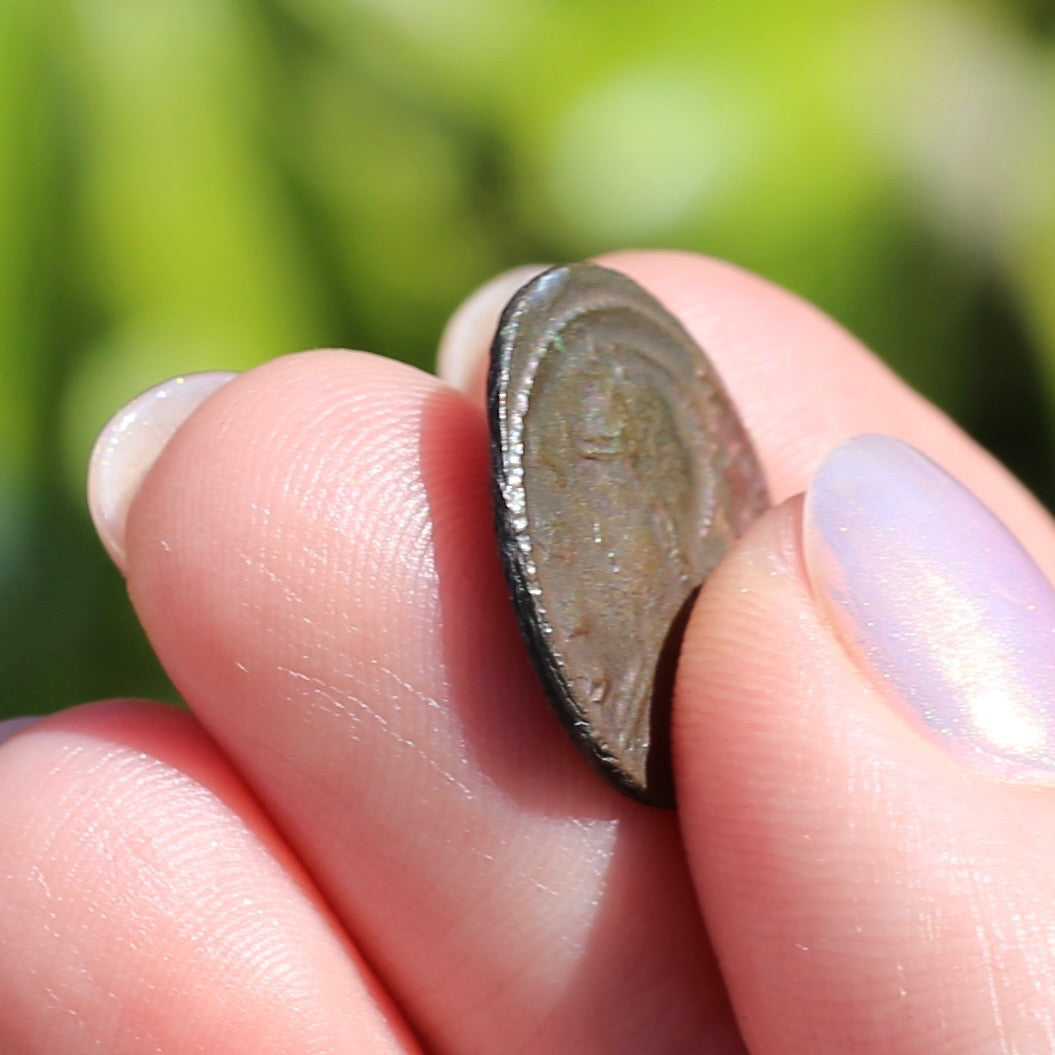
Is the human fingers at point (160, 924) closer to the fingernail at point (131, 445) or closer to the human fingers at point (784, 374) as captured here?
the fingernail at point (131, 445)

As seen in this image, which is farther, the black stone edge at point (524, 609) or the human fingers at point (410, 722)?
the human fingers at point (410, 722)

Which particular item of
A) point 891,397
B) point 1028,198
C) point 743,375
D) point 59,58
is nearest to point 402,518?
point 743,375

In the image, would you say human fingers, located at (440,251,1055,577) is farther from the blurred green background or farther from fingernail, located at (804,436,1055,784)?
fingernail, located at (804,436,1055,784)

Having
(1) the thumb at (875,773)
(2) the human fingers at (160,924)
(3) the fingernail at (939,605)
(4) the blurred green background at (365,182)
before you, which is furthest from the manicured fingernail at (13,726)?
(3) the fingernail at (939,605)

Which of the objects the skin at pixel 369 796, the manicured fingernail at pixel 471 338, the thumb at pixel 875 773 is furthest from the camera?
the manicured fingernail at pixel 471 338

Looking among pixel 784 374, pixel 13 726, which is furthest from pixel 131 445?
pixel 784 374

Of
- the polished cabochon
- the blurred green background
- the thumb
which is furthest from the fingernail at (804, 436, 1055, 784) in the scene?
the blurred green background

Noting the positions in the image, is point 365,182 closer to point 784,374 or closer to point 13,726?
point 784,374
